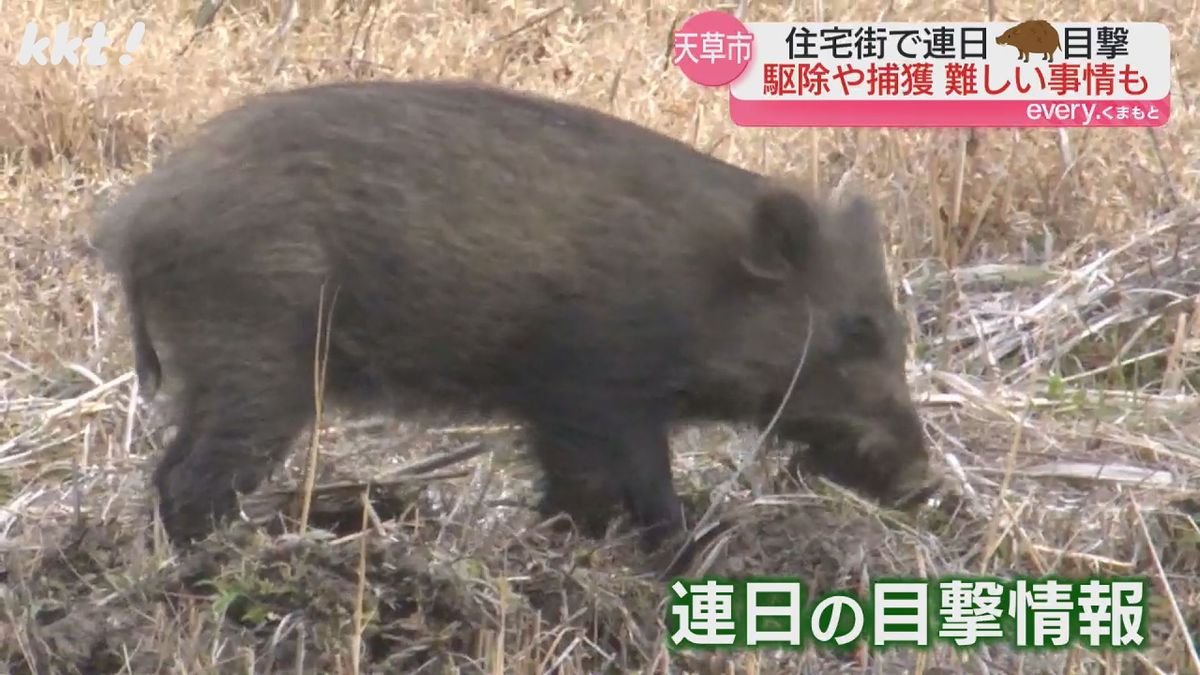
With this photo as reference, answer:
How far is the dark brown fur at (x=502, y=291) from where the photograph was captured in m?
3.36

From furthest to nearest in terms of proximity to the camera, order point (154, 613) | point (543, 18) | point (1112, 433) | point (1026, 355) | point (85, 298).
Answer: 1. point (543, 18)
2. point (85, 298)
3. point (1026, 355)
4. point (1112, 433)
5. point (154, 613)

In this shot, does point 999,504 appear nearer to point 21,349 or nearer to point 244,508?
point 244,508

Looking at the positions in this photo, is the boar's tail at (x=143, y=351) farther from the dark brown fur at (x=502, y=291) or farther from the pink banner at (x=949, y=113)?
the pink banner at (x=949, y=113)

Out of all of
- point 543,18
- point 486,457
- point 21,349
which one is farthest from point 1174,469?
point 543,18

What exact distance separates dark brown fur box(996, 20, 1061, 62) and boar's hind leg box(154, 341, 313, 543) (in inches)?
91.4

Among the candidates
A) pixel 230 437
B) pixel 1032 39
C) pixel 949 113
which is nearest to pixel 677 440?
pixel 230 437

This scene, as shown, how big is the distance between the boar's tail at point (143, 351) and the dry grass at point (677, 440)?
25cm

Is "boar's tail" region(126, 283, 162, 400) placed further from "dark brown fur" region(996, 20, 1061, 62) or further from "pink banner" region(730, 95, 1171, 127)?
"dark brown fur" region(996, 20, 1061, 62)

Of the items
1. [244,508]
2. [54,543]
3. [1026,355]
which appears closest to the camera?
[54,543]

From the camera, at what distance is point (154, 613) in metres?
3.05

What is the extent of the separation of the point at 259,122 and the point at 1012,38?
2256 mm

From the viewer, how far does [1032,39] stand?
476 cm
